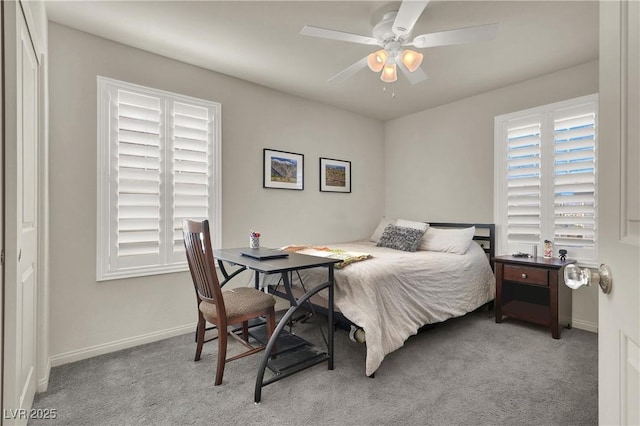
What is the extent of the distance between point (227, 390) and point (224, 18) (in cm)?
254

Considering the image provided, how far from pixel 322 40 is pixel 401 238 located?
2178mm

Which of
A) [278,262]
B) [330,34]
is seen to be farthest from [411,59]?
[278,262]

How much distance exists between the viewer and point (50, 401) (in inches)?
77.7

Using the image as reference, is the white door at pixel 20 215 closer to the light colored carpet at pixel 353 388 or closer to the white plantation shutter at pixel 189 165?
the light colored carpet at pixel 353 388

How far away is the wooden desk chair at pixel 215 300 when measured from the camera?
80.9 inches

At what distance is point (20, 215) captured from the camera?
4.69 feet

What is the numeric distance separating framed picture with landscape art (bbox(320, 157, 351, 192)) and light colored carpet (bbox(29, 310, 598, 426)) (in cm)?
205

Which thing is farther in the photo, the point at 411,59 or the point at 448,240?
the point at 448,240

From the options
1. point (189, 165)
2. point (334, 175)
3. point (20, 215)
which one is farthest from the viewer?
point (334, 175)

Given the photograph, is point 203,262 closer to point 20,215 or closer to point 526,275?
point 20,215

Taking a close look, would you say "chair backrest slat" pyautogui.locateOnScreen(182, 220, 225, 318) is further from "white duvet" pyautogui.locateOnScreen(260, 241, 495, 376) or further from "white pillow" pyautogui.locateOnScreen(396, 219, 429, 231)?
"white pillow" pyautogui.locateOnScreen(396, 219, 429, 231)

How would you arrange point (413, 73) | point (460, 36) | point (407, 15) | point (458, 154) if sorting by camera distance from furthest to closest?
point (458, 154) → point (413, 73) → point (460, 36) → point (407, 15)

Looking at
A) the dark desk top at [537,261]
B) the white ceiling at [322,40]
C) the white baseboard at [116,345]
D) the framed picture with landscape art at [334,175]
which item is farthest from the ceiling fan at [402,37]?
the white baseboard at [116,345]

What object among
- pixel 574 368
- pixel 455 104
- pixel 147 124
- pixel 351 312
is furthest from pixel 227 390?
pixel 455 104
